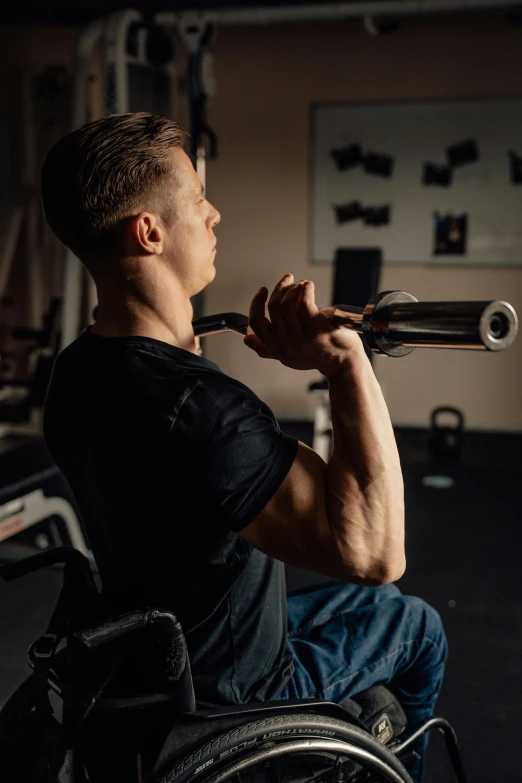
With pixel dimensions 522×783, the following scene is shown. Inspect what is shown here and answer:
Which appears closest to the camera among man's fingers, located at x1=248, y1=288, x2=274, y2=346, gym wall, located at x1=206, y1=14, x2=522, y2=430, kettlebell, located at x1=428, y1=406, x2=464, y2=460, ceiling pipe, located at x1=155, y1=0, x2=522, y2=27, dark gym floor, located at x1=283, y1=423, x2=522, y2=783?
man's fingers, located at x1=248, y1=288, x2=274, y2=346

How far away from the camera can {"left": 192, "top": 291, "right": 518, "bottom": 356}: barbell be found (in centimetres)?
61

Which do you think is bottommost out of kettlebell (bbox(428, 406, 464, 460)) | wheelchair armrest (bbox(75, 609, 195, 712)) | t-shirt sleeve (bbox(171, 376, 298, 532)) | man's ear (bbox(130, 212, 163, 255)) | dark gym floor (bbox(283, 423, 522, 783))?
dark gym floor (bbox(283, 423, 522, 783))

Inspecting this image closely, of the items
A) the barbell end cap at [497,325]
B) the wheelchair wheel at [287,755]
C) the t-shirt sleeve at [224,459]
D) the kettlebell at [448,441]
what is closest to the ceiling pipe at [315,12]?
the kettlebell at [448,441]

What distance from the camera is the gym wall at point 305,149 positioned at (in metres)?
4.20

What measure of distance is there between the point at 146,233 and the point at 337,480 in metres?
0.39

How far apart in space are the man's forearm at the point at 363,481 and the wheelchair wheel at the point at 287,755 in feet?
0.59

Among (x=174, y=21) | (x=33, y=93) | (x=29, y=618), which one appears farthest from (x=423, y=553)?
(x=33, y=93)

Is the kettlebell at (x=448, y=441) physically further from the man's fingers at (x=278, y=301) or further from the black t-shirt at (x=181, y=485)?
the man's fingers at (x=278, y=301)

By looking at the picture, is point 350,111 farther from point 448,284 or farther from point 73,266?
point 73,266

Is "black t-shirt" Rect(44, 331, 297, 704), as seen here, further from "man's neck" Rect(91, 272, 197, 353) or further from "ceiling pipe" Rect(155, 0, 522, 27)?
"ceiling pipe" Rect(155, 0, 522, 27)

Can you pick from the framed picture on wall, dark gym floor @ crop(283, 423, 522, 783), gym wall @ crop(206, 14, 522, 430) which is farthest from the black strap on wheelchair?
the framed picture on wall

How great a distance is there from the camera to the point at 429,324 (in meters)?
0.65

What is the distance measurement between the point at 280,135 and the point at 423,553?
288 cm

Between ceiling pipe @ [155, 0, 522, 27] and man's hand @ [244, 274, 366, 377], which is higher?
ceiling pipe @ [155, 0, 522, 27]
